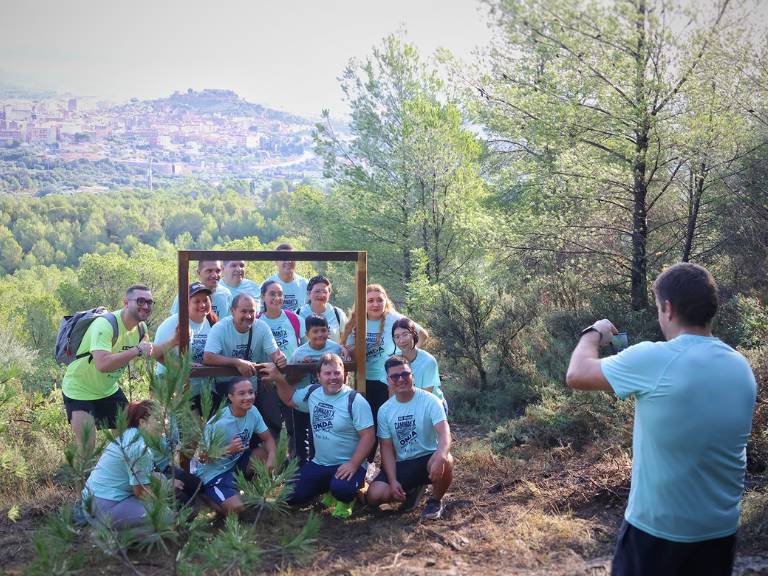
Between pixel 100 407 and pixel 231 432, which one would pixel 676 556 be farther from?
pixel 100 407

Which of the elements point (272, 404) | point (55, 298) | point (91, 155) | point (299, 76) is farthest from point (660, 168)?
point (299, 76)

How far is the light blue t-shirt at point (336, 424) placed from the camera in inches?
216

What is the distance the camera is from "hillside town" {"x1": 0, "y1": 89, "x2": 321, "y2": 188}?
10019cm

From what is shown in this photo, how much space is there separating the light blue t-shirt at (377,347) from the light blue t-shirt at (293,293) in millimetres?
1132

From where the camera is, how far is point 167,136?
384 feet

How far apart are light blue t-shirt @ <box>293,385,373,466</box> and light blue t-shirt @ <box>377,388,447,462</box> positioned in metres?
0.14

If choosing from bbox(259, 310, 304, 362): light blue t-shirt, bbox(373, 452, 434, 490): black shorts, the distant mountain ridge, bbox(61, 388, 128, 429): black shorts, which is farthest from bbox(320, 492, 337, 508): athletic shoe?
the distant mountain ridge

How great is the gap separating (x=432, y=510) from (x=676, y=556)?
9.59 feet

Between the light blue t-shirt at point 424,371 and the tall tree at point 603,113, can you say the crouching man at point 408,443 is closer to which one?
the light blue t-shirt at point 424,371

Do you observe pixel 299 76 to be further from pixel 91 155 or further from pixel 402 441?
pixel 402 441

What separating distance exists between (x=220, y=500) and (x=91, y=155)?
104 m

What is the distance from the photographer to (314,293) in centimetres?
637

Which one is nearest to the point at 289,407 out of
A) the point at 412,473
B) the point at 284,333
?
the point at 284,333

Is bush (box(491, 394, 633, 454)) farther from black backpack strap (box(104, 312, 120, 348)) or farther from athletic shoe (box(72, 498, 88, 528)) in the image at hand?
athletic shoe (box(72, 498, 88, 528))
